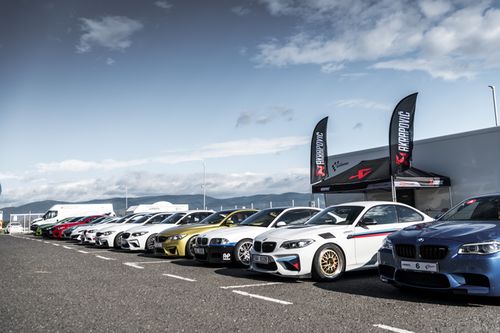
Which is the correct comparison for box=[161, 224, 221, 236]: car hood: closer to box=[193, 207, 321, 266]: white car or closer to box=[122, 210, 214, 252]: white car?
box=[193, 207, 321, 266]: white car

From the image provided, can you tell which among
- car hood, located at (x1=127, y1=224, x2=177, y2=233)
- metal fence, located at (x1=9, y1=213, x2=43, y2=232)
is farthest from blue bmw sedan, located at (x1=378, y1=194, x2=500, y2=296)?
metal fence, located at (x1=9, y1=213, x2=43, y2=232)

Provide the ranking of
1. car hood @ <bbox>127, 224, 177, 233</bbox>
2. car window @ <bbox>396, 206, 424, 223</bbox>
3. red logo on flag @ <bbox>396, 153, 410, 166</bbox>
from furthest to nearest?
red logo on flag @ <bbox>396, 153, 410, 166</bbox> < car hood @ <bbox>127, 224, 177, 233</bbox> < car window @ <bbox>396, 206, 424, 223</bbox>

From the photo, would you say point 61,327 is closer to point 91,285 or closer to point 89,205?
point 91,285

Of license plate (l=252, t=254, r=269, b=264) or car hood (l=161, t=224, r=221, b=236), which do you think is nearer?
license plate (l=252, t=254, r=269, b=264)

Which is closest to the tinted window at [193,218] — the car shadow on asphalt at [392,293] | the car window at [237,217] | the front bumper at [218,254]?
the car window at [237,217]

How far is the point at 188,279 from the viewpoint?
896 cm

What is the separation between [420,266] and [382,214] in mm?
2845

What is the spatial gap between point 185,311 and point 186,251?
6.84 m

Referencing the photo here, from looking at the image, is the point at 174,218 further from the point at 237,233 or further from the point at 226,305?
the point at 226,305

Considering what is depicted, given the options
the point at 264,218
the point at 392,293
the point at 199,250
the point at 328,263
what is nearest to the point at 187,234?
the point at 199,250

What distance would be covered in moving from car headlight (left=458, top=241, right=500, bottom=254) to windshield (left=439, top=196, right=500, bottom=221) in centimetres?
102

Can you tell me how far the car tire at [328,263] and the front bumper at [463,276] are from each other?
2.00m

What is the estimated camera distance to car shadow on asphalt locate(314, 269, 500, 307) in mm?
6320

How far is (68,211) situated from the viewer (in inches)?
1560
